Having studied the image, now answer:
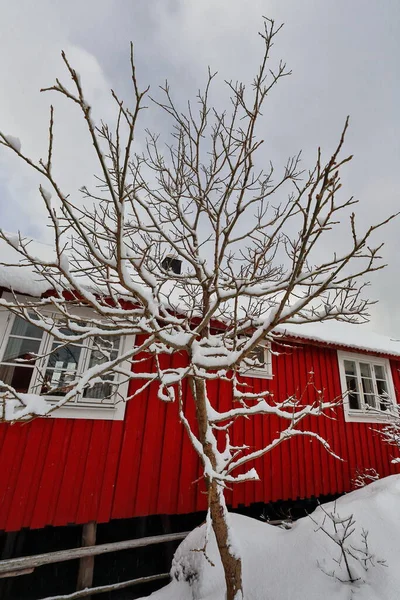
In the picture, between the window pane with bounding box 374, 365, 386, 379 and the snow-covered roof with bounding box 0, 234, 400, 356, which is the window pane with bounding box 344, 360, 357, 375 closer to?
the snow-covered roof with bounding box 0, 234, 400, 356

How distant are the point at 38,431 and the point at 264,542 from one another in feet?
11.8

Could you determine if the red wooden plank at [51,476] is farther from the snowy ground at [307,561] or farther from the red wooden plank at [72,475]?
the snowy ground at [307,561]

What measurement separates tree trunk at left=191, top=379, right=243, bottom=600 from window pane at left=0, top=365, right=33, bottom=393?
2871mm

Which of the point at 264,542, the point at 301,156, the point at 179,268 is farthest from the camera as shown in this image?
the point at 179,268

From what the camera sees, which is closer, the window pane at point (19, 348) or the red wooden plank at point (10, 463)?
the red wooden plank at point (10, 463)

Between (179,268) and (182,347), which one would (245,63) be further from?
(179,268)

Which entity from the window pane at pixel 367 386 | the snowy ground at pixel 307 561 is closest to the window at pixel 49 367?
the snowy ground at pixel 307 561

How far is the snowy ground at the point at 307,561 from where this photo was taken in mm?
3092

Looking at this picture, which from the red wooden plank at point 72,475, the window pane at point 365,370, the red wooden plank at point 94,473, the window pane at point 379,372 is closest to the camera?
the red wooden plank at point 72,475

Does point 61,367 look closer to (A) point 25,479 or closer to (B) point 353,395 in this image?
(A) point 25,479

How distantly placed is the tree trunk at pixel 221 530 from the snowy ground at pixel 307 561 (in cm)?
28

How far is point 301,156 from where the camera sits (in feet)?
16.8

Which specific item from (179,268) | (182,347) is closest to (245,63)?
(182,347)

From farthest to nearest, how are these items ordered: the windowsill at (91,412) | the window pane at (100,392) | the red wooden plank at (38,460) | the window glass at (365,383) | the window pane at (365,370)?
the window pane at (365,370) < the window glass at (365,383) < the window pane at (100,392) < the windowsill at (91,412) < the red wooden plank at (38,460)
